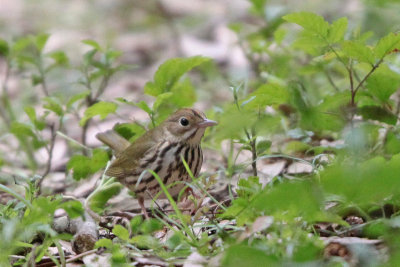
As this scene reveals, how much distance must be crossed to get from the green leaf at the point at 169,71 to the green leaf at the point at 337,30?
2.49 ft

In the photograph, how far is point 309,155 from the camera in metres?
3.97

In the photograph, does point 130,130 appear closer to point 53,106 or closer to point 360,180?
point 53,106

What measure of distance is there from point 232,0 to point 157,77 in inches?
276

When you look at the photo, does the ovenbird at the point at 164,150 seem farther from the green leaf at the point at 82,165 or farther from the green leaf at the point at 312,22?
the green leaf at the point at 312,22

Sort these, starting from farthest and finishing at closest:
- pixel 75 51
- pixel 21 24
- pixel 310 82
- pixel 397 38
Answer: pixel 21 24
pixel 75 51
pixel 310 82
pixel 397 38

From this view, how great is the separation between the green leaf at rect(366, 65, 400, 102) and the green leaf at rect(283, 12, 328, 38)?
1.23ft

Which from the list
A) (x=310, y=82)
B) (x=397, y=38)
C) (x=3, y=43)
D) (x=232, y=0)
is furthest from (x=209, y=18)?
(x=397, y=38)

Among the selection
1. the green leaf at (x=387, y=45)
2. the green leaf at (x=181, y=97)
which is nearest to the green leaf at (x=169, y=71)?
the green leaf at (x=181, y=97)

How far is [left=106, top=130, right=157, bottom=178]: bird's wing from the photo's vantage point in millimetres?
3791

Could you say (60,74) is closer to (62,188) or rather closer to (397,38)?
(62,188)

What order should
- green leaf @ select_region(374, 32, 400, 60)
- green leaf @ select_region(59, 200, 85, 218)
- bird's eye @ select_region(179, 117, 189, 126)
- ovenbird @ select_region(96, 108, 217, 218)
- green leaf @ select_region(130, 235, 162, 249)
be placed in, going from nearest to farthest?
green leaf @ select_region(59, 200, 85, 218), green leaf @ select_region(130, 235, 162, 249), green leaf @ select_region(374, 32, 400, 60), ovenbird @ select_region(96, 108, 217, 218), bird's eye @ select_region(179, 117, 189, 126)

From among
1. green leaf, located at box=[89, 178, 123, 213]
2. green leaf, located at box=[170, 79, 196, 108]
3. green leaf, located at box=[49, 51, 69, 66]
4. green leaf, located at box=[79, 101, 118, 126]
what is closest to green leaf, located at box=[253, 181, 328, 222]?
green leaf, located at box=[79, 101, 118, 126]

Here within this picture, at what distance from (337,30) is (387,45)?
26 cm

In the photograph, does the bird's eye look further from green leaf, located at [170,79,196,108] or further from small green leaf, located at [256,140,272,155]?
small green leaf, located at [256,140,272,155]
